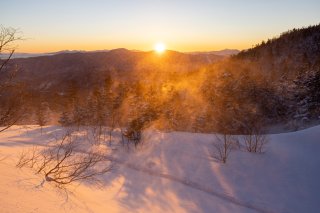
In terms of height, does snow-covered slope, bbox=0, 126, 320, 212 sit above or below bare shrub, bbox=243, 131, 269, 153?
below

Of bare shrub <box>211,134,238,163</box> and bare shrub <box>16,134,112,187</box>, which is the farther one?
bare shrub <box>211,134,238,163</box>

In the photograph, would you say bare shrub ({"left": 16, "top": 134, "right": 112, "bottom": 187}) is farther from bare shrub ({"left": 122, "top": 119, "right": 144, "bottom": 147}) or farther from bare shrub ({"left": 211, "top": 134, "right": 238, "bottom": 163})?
bare shrub ({"left": 211, "top": 134, "right": 238, "bottom": 163})

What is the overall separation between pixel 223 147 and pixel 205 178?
341cm

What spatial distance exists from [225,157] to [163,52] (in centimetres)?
12347

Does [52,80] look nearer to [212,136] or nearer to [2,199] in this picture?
[212,136]

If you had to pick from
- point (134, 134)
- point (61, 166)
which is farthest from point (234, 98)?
point (61, 166)

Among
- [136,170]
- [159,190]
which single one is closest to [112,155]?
[136,170]

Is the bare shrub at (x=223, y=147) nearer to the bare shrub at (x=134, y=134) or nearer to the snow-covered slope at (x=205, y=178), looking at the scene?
the snow-covered slope at (x=205, y=178)

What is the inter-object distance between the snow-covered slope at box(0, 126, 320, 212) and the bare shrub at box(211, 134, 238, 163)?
0.36m

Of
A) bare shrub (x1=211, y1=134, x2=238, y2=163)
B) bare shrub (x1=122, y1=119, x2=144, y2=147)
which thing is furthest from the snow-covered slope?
bare shrub (x1=122, y1=119, x2=144, y2=147)

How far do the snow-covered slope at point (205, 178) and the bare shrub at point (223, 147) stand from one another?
363mm

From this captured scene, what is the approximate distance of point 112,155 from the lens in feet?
69.2

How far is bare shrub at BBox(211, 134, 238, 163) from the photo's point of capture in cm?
1878

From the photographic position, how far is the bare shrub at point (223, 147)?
18.8 metres
